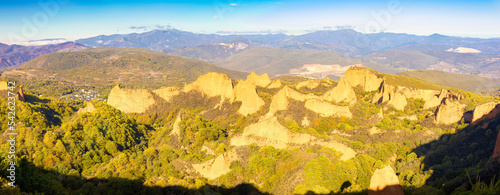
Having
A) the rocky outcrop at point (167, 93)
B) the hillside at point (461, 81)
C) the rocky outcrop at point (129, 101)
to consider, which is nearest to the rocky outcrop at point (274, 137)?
the rocky outcrop at point (167, 93)

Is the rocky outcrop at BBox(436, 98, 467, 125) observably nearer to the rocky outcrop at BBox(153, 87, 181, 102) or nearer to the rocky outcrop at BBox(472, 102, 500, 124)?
the rocky outcrop at BBox(472, 102, 500, 124)

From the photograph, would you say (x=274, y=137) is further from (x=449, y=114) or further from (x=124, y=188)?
(x=449, y=114)

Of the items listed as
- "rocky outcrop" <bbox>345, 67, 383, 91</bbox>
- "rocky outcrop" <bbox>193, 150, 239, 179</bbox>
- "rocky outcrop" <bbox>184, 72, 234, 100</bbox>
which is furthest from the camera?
"rocky outcrop" <bbox>345, 67, 383, 91</bbox>

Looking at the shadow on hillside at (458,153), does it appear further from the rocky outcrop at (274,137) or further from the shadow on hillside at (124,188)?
the shadow on hillside at (124,188)

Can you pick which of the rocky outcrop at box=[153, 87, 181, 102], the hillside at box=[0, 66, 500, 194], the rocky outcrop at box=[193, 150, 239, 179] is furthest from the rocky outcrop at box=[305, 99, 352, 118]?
the rocky outcrop at box=[153, 87, 181, 102]

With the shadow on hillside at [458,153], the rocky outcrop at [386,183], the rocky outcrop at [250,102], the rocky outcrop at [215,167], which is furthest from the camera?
the rocky outcrop at [250,102]

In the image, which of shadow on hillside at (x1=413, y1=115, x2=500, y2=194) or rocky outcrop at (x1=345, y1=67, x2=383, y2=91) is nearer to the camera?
shadow on hillside at (x1=413, y1=115, x2=500, y2=194)

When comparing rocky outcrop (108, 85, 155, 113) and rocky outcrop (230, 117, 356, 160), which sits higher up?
rocky outcrop (230, 117, 356, 160)

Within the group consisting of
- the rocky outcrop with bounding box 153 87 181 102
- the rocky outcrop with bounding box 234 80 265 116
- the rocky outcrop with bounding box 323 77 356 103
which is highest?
the rocky outcrop with bounding box 323 77 356 103
